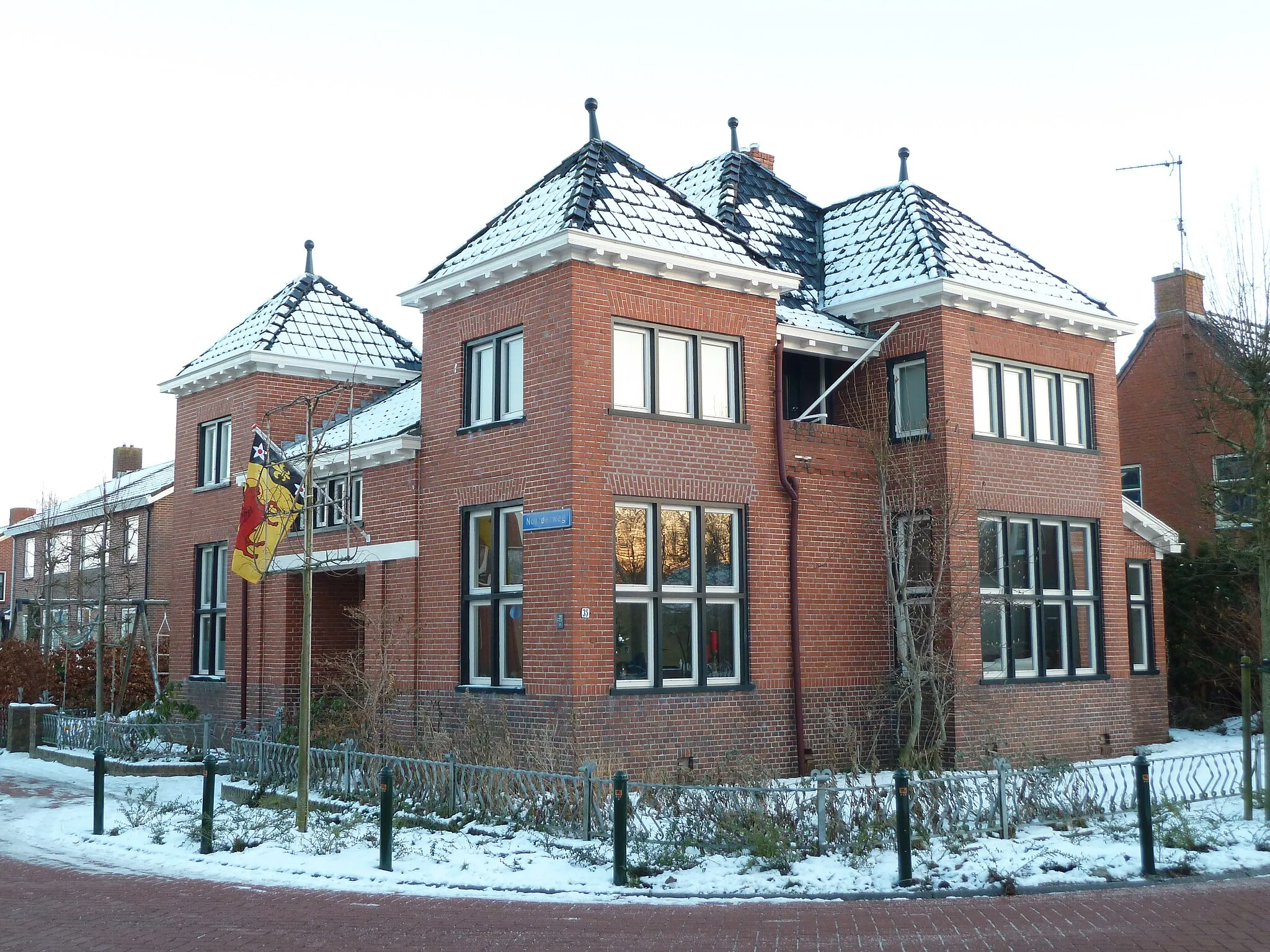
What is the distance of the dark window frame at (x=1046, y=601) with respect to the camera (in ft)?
67.1

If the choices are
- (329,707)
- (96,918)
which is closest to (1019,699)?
(329,707)

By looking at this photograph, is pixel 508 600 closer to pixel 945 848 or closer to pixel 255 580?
pixel 255 580

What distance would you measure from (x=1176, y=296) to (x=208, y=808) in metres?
29.5

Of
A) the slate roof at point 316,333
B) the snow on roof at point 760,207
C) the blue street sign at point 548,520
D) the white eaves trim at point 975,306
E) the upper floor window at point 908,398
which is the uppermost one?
the snow on roof at point 760,207

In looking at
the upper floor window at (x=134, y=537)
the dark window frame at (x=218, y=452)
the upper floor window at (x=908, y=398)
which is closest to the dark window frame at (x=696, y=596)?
the upper floor window at (x=908, y=398)

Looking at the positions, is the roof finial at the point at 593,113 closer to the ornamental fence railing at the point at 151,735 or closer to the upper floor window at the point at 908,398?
the upper floor window at the point at 908,398

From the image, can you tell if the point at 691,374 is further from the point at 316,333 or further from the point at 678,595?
the point at 316,333

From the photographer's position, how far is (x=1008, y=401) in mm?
21312

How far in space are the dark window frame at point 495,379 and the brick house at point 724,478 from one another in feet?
0.16

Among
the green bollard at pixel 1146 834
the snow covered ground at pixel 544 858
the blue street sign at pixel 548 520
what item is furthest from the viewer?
the blue street sign at pixel 548 520

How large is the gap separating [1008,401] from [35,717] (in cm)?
1982

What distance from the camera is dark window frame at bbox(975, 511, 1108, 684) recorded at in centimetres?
2045

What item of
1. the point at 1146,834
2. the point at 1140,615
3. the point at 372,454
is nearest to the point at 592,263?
the point at 372,454

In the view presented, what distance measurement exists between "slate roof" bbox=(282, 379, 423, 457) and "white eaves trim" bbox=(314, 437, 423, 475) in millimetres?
105
